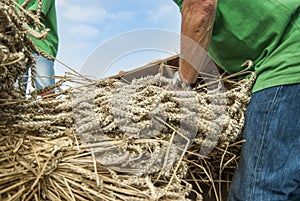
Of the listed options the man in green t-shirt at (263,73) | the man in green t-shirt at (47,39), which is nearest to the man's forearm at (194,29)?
the man in green t-shirt at (263,73)

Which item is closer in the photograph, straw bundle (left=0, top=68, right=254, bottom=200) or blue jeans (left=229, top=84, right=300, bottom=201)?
straw bundle (left=0, top=68, right=254, bottom=200)

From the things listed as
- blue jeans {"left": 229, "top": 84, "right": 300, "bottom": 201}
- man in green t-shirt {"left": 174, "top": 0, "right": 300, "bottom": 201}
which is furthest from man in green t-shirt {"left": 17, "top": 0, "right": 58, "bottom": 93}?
blue jeans {"left": 229, "top": 84, "right": 300, "bottom": 201}

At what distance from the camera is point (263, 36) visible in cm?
128

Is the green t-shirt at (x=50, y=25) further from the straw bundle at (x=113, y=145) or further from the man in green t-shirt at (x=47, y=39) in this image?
the straw bundle at (x=113, y=145)

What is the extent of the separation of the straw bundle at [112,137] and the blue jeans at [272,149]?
6 centimetres

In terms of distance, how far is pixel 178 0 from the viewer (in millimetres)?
1444

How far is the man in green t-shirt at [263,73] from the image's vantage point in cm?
117

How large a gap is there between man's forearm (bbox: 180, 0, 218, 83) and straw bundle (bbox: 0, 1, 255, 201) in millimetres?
76

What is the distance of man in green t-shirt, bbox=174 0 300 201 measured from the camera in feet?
3.84

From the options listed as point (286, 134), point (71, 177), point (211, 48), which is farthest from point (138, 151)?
point (211, 48)

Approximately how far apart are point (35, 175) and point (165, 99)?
41cm

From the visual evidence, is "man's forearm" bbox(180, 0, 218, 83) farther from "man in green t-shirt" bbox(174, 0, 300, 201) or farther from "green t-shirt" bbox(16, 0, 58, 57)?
"green t-shirt" bbox(16, 0, 58, 57)

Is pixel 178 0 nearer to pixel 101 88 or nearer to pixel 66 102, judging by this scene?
pixel 101 88

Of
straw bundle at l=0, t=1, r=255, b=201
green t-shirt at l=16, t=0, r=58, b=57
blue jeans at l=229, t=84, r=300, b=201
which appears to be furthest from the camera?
green t-shirt at l=16, t=0, r=58, b=57
